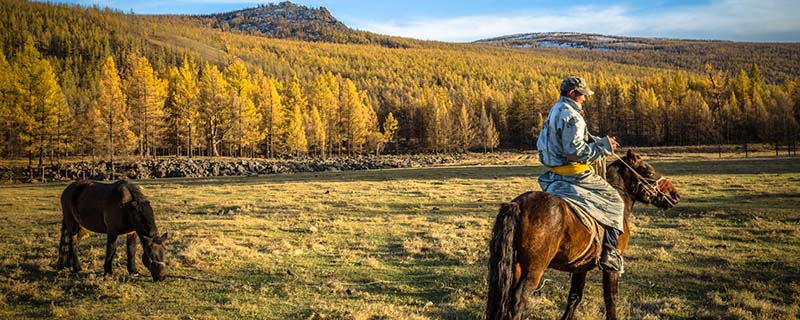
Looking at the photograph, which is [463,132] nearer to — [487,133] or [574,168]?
[487,133]

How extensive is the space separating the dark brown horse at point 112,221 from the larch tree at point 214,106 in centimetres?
5112

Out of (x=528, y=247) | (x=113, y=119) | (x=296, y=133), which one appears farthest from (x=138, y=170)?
(x=528, y=247)

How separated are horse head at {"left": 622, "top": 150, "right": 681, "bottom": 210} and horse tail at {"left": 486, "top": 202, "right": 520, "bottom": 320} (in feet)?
8.63

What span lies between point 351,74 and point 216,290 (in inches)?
6535

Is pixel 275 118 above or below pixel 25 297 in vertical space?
above

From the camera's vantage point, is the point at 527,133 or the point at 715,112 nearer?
the point at 715,112

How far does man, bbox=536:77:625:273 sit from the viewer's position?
495 centimetres

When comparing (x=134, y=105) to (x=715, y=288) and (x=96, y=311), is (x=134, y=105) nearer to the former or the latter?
(x=96, y=311)

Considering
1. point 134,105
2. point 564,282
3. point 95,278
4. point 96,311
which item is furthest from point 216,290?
point 134,105

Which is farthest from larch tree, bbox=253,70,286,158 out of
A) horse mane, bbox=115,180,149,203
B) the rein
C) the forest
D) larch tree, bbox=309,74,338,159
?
the rein

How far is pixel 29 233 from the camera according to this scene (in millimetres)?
13734

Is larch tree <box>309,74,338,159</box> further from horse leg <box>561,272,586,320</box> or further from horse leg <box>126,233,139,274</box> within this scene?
horse leg <box>561,272,586,320</box>

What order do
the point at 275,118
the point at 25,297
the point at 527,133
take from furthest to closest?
the point at 527,133 < the point at 275,118 < the point at 25,297

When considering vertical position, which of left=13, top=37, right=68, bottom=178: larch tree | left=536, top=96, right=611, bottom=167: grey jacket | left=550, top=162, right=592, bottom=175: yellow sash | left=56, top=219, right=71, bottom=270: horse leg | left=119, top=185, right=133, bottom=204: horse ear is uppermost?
left=13, top=37, right=68, bottom=178: larch tree
